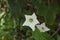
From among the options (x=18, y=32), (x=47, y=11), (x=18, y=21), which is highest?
(x=47, y=11)

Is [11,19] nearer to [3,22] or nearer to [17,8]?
[3,22]

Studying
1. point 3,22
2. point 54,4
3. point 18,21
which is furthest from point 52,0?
point 3,22

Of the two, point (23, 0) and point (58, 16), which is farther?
point (58, 16)

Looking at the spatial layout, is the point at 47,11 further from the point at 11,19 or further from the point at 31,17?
the point at 11,19

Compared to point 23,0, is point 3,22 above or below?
below

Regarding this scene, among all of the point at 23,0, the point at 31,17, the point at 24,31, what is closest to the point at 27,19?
the point at 31,17

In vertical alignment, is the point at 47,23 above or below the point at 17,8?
below

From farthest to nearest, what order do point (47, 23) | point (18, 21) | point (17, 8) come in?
point (18, 21) → point (47, 23) → point (17, 8)

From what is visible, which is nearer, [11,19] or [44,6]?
[44,6]

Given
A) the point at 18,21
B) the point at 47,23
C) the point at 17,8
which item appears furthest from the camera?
the point at 18,21

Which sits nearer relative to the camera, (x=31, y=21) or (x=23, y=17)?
(x=31, y=21)
